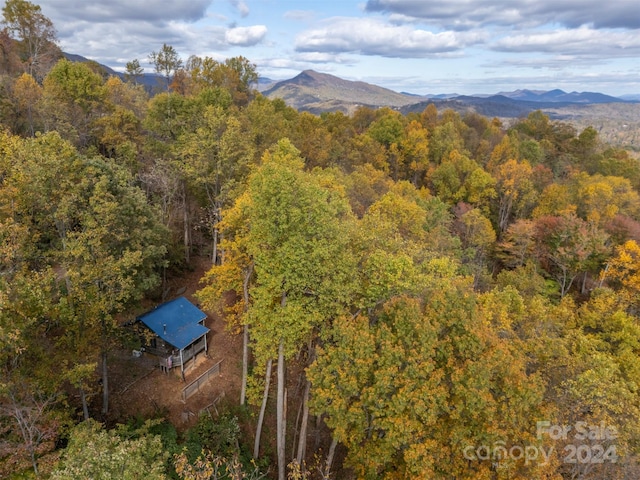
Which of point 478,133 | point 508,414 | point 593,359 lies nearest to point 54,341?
point 508,414

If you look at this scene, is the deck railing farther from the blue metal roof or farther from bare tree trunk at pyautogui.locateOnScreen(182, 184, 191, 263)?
bare tree trunk at pyautogui.locateOnScreen(182, 184, 191, 263)

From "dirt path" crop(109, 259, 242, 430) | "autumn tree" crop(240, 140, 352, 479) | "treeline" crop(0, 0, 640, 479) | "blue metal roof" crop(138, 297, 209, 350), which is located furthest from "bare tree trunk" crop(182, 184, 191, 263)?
"autumn tree" crop(240, 140, 352, 479)

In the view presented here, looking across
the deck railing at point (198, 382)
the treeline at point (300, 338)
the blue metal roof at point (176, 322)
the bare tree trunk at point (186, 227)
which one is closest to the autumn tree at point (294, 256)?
the treeline at point (300, 338)

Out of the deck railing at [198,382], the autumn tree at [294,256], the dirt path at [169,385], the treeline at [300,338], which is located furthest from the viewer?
the deck railing at [198,382]

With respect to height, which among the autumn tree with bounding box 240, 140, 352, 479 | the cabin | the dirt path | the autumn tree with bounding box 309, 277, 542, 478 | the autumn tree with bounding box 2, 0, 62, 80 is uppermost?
the autumn tree with bounding box 2, 0, 62, 80

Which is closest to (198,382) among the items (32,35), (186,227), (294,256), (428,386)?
(294,256)

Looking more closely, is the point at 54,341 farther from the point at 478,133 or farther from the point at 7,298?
the point at 478,133

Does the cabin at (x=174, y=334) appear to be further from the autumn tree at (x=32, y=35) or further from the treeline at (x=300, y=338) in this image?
the autumn tree at (x=32, y=35)

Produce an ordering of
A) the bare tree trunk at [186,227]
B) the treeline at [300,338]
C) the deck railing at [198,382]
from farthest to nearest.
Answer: the bare tree trunk at [186,227] → the deck railing at [198,382] → the treeline at [300,338]
